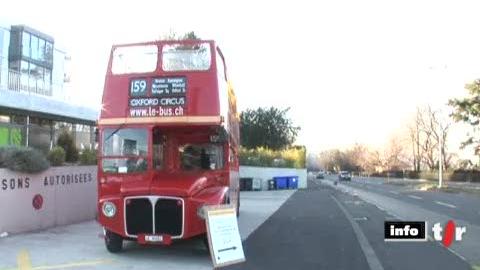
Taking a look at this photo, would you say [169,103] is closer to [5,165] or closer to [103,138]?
[103,138]

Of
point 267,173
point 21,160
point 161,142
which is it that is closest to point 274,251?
point 161,142

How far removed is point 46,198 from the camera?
1761 centimetres

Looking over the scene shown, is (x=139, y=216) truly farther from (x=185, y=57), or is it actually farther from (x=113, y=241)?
(x=185, y=57)

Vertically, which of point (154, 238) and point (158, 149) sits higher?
point (158, 149)

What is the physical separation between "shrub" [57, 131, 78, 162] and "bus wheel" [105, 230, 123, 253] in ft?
29.5

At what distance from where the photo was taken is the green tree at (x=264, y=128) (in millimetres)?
73938

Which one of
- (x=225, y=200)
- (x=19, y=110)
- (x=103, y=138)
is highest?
(x=19, y=110)

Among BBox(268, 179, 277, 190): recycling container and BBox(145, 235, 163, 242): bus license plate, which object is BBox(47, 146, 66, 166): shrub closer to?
BBox(145, 235, 163, 242): bus license plate

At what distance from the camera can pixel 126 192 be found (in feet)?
42.0

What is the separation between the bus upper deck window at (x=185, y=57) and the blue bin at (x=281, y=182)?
4000 cm

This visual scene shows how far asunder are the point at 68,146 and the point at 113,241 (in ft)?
31.0

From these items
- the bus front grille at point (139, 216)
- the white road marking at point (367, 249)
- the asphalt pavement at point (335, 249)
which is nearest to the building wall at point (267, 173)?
the asphalt pavement at point (335, 249)

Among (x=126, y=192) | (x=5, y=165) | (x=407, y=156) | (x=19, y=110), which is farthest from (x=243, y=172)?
(x=407, y=156)

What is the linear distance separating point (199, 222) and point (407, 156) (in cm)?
14195
